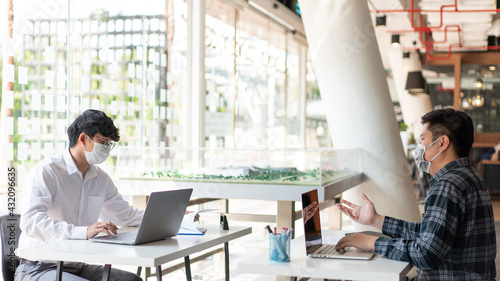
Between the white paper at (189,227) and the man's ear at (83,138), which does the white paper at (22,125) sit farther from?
the white paper at (189,227)

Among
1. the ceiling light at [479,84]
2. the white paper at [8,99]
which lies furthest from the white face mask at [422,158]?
the ceiling light at [479,84]

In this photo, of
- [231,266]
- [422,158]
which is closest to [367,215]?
[422,158]

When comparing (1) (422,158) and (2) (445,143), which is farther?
(1) (422,158)

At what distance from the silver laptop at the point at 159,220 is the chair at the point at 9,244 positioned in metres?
0.48

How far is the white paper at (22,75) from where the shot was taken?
5.04 meters

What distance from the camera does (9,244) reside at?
121 inches

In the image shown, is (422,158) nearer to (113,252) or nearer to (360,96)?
(113,252)

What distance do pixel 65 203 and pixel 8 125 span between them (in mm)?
2017

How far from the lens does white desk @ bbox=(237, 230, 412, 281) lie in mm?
2303

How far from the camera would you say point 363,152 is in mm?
6156

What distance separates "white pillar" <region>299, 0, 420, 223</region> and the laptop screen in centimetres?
332

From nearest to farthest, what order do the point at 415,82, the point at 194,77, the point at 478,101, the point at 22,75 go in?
the point at 22,75 → the point at 194,77 → the point at 415,82 → the point at 478,101

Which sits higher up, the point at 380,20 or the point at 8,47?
the point at 380,20

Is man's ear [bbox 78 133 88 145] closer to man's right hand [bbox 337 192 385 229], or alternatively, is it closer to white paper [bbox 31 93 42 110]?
man's right hand [bbox 337 192 385 229]
